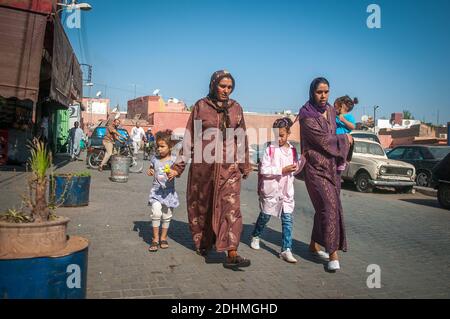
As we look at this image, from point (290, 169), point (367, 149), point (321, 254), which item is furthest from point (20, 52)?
point (367, 149)

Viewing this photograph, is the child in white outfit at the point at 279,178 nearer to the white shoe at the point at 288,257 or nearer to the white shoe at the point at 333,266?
the white shoe at the point at 288,257

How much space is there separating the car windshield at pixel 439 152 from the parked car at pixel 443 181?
16.3 feet

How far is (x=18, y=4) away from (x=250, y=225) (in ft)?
28.4

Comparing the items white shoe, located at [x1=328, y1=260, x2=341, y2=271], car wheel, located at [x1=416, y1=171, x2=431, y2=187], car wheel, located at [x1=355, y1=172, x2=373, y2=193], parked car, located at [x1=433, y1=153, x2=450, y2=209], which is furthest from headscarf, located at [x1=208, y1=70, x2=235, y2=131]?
car wheel, located at [x1=416, y1=171, x2=431, y2=187]

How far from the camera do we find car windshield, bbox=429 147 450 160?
14.4m

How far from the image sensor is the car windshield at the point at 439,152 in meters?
14.4

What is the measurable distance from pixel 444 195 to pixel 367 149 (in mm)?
3977

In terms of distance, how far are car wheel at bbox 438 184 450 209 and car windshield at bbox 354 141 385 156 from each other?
3652mm
